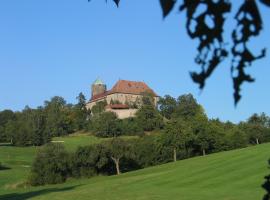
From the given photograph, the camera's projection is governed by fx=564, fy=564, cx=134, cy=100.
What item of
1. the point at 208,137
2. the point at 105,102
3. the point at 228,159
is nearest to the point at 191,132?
the point at 208,137

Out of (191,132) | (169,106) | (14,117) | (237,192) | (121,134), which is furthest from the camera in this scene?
(14,117)

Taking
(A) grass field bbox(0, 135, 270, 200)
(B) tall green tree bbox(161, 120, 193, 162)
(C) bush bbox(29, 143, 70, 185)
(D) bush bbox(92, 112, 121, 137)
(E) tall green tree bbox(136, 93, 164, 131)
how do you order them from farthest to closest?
1. (E) tall green tree bbox(136, 93, 164, 131)
2. (D) bush bbox(92, 112, 121, 137)
3. (B) tall green tree bbox(161, 120, 193, 162)
4. (C) bush bbox(29, 143, 70, 185)
5. (A) grass field bbox(0, 135, 270, 200)

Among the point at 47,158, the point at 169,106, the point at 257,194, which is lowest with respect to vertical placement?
the point at 257,194

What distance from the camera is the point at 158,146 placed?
76438 mm

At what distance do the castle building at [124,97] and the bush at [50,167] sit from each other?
83322 millimetres

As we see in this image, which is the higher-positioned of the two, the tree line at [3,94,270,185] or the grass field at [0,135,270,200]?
the tree line at [3,94,270,185]

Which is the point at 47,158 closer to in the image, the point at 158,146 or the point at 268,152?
the point at 158,146

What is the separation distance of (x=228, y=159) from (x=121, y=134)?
257ft

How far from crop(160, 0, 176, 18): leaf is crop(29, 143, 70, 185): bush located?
62840mm

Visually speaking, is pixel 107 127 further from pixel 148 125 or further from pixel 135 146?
pixel 135 146

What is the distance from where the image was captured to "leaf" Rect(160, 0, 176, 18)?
6.36ft

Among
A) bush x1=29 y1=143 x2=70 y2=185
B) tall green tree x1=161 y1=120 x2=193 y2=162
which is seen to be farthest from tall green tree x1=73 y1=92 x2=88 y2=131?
bush x1=29 y1=143 x2=70 y2=185

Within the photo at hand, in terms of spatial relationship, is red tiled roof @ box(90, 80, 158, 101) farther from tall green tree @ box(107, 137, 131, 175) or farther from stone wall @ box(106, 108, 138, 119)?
tall green tree @ box(107, 137, 131, 175)

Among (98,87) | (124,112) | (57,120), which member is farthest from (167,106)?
(98,87)
